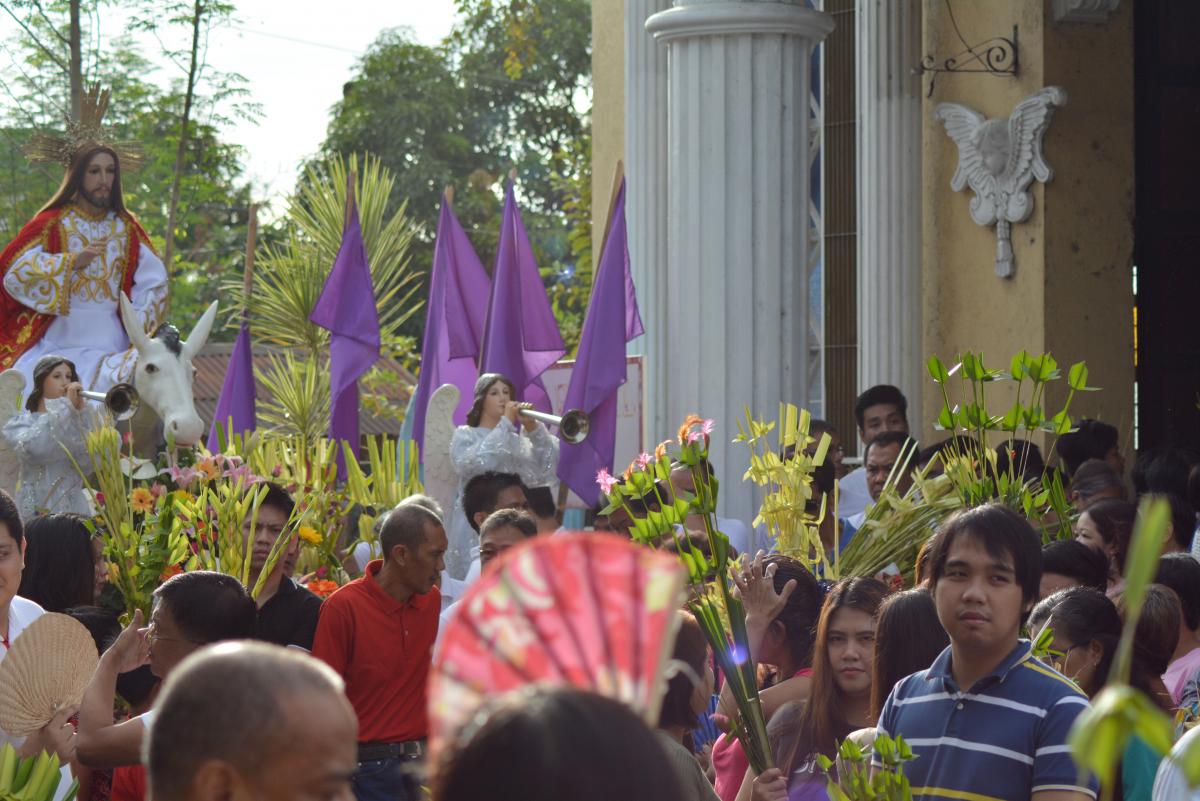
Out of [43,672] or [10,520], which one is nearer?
[43,672]

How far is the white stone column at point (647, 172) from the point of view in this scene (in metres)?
11.5

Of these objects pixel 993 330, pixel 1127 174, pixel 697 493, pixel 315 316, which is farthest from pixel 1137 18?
pixel 697 493

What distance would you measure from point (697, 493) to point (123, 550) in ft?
9.97

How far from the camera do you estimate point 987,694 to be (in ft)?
11.2

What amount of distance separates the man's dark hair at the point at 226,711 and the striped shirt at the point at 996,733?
1745 millimetres

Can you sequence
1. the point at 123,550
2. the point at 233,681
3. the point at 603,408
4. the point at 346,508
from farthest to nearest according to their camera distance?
1. the point at 603,408
2. the point at 346,508
3. the point at 123,550
4. the point at 233,681

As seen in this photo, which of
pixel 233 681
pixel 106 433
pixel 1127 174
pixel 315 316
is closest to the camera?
pixel 233 681

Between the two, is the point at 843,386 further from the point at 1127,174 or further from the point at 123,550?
the point at 123,550

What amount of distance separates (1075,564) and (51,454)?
5.38m

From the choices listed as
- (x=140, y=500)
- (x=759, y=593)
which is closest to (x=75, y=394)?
(x=140, y=500)

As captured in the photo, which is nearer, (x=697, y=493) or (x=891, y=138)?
(x=697, y=493)

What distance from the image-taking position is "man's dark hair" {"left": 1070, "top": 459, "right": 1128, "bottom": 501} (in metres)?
7.17

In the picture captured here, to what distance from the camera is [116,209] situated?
10.5 metres

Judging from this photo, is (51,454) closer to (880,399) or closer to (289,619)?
(289,619)
